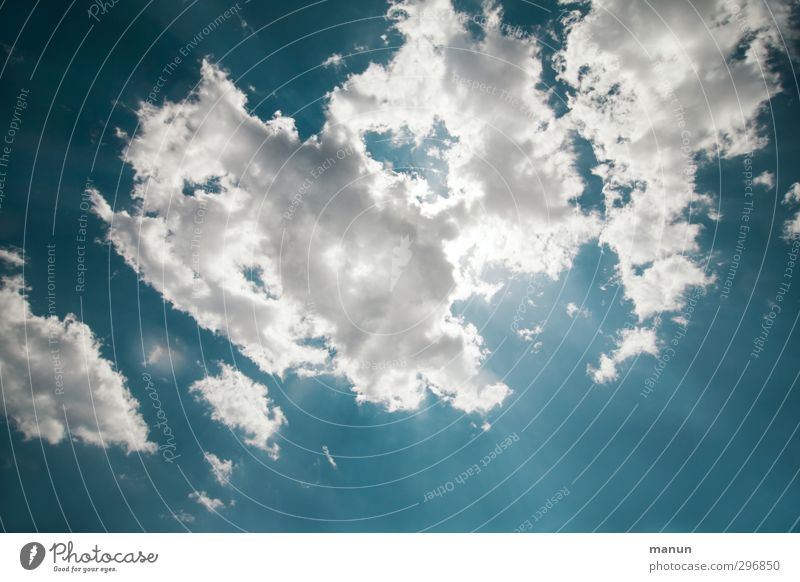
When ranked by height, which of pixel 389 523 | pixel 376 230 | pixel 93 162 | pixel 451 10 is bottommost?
pixel 389 523

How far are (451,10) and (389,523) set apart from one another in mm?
13569

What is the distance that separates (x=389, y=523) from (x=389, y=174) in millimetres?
9727

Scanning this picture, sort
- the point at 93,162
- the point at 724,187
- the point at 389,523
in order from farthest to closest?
the point at 724,187
the point at 389,523
the point at 93,162

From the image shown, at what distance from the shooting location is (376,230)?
9.81 meters

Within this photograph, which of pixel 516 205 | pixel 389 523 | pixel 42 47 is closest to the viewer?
pixel 42 47
